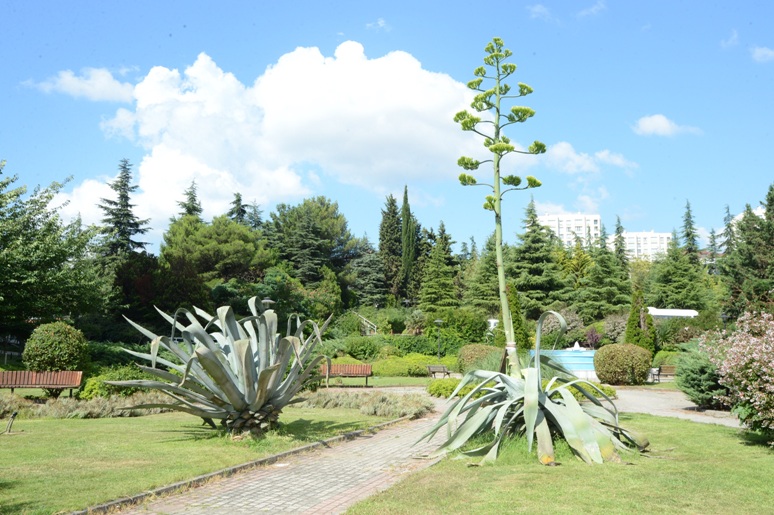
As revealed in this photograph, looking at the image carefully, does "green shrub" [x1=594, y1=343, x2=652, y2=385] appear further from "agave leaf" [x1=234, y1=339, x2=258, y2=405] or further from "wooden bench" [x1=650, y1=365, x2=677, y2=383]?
"agave leaf" [x1=234, y1=339, x2=258, y2=405]

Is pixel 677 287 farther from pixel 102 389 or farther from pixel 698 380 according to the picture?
pixel 102 389

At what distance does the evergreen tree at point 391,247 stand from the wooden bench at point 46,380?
134 feet

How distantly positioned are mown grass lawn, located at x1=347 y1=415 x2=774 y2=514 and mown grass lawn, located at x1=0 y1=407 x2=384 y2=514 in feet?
8.57

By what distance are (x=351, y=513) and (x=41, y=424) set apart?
329 inches

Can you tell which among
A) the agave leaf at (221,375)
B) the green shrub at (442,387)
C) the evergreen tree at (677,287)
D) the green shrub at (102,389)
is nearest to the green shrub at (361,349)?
the green shrub at (442,387)

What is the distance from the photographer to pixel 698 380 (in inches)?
565

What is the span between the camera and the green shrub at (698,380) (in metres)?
14.0

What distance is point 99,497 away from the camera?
19.8 feet

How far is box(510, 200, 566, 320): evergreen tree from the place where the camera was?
4466 cm

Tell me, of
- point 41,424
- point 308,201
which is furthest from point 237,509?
point 308,201

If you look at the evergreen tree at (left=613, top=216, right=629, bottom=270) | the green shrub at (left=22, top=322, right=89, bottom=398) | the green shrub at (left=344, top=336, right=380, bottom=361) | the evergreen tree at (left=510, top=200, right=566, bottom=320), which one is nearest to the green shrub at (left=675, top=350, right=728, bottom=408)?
the green shrub at (left=22, top=322, right=89, bottom=398)

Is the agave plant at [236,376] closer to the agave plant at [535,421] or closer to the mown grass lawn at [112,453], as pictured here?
the mown grass lawn at [112,453]

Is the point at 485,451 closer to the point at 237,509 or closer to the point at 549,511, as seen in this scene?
the point at 549,511

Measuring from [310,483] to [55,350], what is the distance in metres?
12.4
